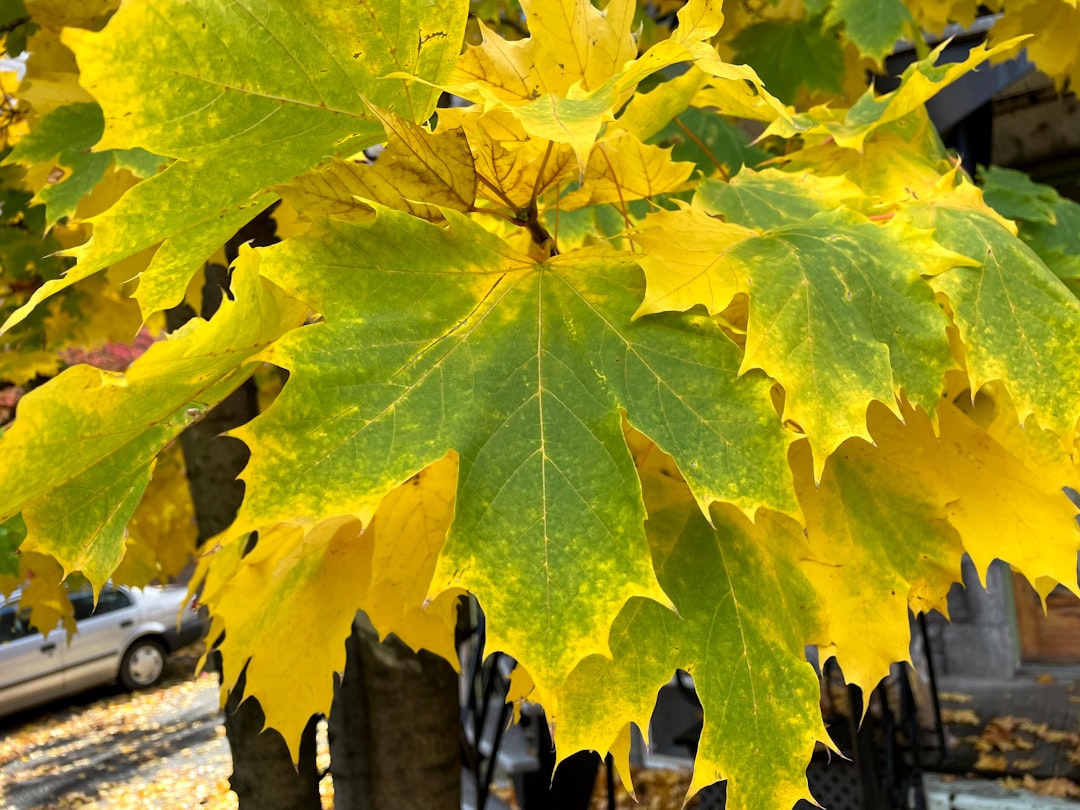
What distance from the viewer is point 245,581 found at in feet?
3.92

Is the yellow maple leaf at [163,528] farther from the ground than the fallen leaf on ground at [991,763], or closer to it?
farther from the ground

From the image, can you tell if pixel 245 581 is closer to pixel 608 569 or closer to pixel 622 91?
pixel 608 569

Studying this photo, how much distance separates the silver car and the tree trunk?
6.81m

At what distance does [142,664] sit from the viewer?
1026 centimetres

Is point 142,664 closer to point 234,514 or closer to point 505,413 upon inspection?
point 234,514

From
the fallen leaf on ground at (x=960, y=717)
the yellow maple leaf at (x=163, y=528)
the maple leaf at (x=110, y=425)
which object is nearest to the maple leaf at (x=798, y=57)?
the maple leaf at (x=110, y=425)

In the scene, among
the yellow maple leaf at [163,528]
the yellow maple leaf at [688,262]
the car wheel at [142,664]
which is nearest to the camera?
the yellow maple leaf at [688,262]

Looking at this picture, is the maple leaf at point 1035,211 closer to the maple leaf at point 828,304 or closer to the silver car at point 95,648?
the maple leaf at point 828,304

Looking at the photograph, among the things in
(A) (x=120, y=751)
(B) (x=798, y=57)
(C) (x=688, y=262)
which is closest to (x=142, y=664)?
(A) (x=120, y=751)

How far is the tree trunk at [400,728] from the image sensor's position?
2051 mm

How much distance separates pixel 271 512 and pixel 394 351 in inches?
6.3

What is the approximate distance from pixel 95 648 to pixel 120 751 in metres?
2.02

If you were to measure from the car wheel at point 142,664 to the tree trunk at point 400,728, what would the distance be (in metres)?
9.11

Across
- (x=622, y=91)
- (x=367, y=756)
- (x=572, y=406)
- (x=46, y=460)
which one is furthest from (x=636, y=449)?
(x=367, y=756)
